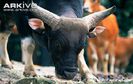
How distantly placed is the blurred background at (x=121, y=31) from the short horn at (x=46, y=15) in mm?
10070

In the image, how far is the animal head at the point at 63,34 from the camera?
43.5ft

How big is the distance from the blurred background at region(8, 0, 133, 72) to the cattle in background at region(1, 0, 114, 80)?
9.44 meters

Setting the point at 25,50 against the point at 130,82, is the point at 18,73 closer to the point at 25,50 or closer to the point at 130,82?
the point at 25,50

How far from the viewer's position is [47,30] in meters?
13.8

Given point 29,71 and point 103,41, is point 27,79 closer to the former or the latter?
point 29,71

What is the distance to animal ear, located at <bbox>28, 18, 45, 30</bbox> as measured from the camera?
543 inches

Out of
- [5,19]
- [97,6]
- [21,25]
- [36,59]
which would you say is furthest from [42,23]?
[36,59]

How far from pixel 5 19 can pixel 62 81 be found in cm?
315

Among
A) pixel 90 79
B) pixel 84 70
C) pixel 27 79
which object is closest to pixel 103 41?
pixel 84 70

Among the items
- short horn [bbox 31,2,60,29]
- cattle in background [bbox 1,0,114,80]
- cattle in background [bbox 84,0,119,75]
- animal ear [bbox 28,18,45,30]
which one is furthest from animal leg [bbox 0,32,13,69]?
cattle in background [bbox 84,0,119,75]

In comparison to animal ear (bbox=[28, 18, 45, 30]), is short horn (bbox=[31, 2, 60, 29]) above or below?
above

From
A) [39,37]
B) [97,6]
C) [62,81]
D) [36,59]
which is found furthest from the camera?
[36,59]

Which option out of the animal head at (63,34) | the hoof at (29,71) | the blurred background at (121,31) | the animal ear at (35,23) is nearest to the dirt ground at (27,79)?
the hoof at (29,71)

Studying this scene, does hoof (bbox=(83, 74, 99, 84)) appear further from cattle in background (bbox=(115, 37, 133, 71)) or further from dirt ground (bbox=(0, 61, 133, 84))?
cattle in background (bbox=(115, 37, 133, 71))
